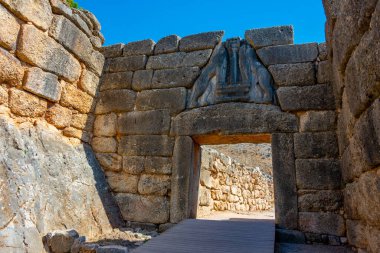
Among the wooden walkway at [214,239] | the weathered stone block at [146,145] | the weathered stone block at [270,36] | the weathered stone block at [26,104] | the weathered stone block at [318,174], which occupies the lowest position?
the wooden walkway at [214,239]

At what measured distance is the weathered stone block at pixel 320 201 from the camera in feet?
11.6

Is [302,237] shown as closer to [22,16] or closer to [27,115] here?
[27,115]

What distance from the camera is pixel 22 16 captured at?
352 centimetres

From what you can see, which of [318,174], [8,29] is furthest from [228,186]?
[8,29]

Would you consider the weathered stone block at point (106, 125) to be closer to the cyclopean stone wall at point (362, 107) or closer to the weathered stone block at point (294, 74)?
the weathered stone block at point (294, 74)

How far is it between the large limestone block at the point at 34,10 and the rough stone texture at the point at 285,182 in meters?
3.61

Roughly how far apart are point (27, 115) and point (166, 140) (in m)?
1.98

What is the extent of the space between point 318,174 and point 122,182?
295 centimetres

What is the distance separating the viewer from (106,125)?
4871 mm

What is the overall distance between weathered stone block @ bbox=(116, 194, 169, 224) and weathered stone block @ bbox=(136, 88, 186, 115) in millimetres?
1433

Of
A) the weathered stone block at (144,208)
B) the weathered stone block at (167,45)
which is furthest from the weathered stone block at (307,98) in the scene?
the weathered stone block at (144,208)

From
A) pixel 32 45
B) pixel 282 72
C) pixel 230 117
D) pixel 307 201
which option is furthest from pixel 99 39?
pixel 307 201

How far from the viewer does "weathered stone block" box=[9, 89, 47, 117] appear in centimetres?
345

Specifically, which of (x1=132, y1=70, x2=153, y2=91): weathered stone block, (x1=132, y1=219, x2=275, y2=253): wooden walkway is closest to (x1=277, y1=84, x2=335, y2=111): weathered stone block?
(x1=132, y1=219, x2=275, y2=253): wooden walkway
